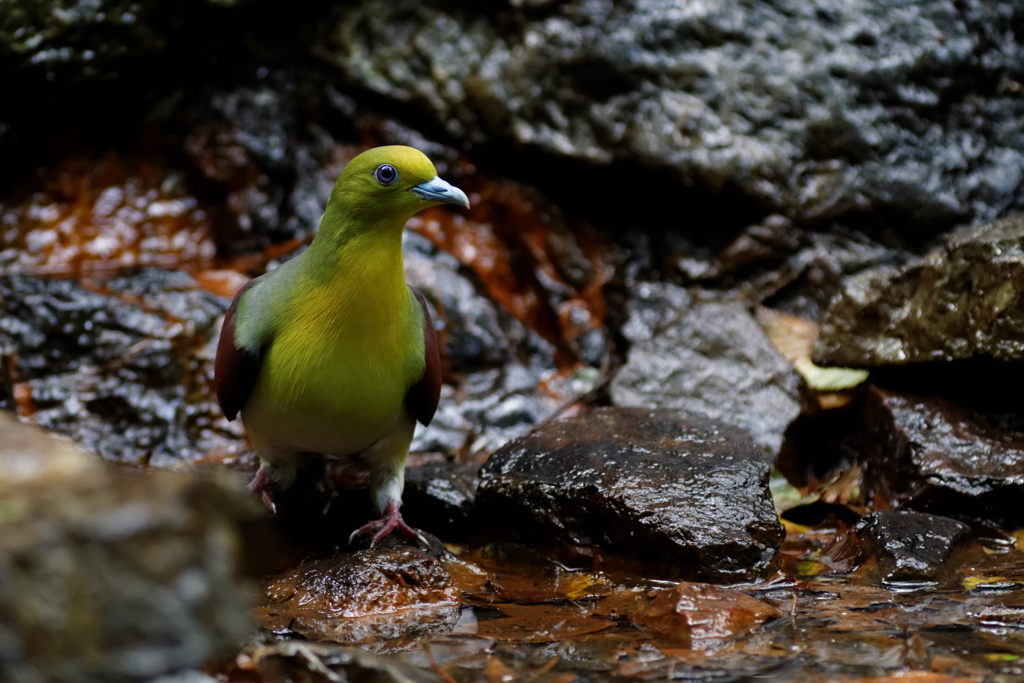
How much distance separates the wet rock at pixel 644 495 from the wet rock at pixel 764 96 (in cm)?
278

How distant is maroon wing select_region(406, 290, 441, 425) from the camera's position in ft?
12.7

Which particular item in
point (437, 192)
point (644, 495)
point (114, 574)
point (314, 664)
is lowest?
point (644, 495)

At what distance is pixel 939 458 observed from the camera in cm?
434

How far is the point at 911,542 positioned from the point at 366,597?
2.07 metres

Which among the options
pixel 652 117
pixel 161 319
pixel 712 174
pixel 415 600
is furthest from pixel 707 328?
pixel 161 319

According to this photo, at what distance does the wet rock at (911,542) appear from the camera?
355 cm

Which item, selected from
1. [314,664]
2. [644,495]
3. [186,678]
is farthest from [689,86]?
[186,678]

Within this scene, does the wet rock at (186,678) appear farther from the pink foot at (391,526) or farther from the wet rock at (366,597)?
the pink foot at (391,526)

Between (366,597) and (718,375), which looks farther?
(718,375)

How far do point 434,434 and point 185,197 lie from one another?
278 centimetres

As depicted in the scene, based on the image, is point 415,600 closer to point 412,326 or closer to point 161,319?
point 412,326

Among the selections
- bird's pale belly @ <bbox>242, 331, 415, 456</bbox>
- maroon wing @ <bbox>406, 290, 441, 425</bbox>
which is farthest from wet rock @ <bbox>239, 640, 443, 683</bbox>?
maroon wing @ <bbox>406, 290, 441, 425</bbox>

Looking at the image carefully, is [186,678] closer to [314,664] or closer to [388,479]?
[314,664]

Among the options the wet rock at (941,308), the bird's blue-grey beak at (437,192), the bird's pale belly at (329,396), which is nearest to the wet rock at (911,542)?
the wet rock at (941,308)
